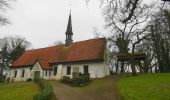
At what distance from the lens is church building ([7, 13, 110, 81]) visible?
109ft

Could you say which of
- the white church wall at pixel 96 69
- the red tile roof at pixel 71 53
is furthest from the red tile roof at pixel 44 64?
the white church wall at pixel 96 69

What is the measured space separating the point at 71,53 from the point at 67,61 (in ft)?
7.52

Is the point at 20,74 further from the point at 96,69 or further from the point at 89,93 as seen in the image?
the point at 89,93

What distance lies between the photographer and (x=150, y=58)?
46.1 m

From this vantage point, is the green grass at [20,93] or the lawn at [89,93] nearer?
the lawn at [89,93]

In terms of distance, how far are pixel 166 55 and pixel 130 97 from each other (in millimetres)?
28779

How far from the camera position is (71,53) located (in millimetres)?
37688

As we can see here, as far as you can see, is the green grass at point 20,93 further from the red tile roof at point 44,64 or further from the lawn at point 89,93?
the red tile roof at point 44,64

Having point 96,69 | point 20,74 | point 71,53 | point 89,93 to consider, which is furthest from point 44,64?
point 89,93

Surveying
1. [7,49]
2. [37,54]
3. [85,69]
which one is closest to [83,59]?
[85,69]

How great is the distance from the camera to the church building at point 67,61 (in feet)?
109

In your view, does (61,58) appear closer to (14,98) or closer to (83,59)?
(83,59)

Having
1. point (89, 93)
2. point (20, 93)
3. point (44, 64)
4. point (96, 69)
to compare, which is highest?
point (44, 64)

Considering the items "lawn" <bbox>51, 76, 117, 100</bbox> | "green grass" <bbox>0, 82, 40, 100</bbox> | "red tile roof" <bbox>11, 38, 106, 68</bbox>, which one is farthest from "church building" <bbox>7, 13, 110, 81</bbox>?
"lawn" <bbox>51, 76, 117, 100</bbox>
